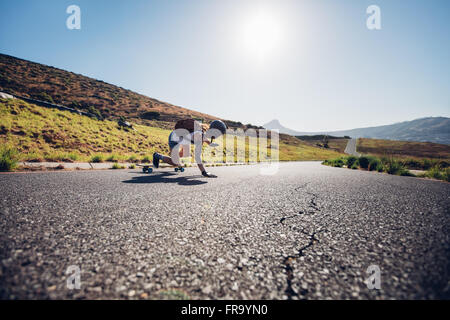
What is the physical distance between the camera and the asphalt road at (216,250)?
1168 millimetres

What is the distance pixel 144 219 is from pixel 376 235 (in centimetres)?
285

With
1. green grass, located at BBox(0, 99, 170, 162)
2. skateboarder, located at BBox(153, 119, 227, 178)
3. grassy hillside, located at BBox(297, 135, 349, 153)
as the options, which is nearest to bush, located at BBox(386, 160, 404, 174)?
skateboarder, located at BBox(153, 119, 227, 178)

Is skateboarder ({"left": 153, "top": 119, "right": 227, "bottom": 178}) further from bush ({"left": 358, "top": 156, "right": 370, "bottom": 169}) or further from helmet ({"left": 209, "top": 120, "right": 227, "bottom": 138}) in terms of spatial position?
bush ({"left": 358, "top": 156, "right": 370, "bottom": 169})

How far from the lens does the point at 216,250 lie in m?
1.68

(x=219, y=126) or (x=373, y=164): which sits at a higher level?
(x=219, y=126)

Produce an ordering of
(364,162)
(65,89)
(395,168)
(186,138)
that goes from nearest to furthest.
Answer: (186,138)
(395,168)
(364,162)
(65,89)

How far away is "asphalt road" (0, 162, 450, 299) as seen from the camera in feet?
3.83

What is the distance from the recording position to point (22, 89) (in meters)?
34.4

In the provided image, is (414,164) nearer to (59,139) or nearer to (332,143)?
(59,139)

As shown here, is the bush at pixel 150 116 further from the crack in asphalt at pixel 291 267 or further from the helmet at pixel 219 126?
the crack in asphalt at pixel 291 267

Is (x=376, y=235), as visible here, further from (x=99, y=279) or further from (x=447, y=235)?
(x=99, y=279)

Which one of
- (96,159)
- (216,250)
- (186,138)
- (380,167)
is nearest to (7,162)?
(96,159)
